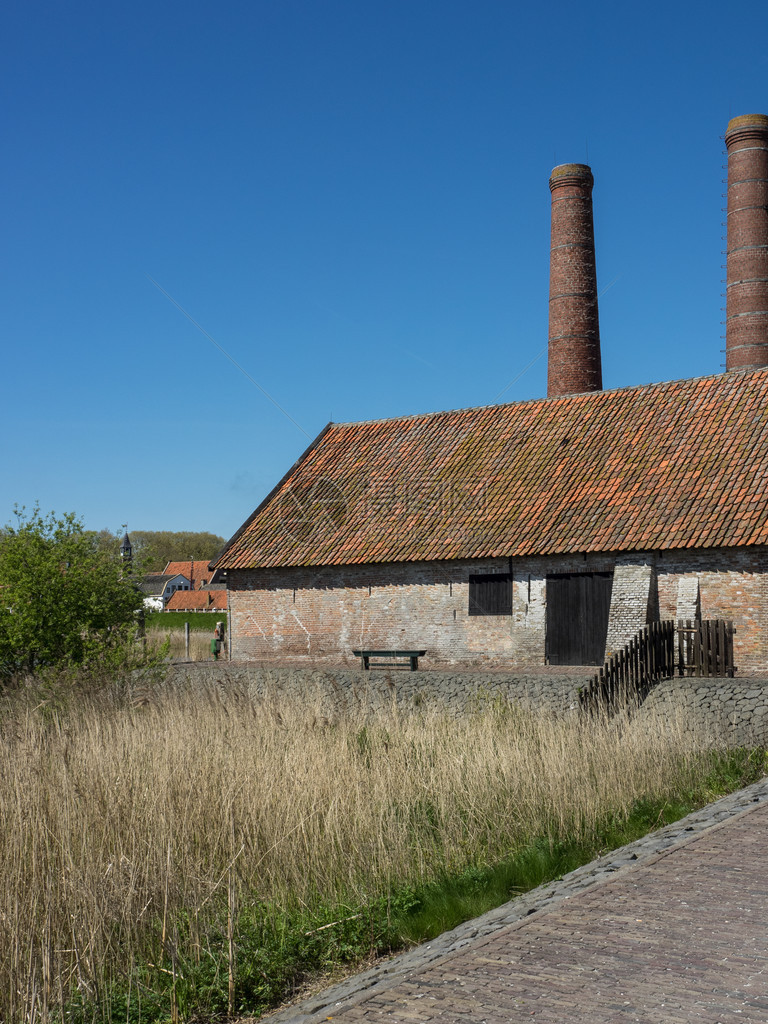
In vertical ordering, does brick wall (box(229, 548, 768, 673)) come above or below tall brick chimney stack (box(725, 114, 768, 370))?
below

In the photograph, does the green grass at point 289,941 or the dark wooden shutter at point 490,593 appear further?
the dark wooden shutter at point 490,593

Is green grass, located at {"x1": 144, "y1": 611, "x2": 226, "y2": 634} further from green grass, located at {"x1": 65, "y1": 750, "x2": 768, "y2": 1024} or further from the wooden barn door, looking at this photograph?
green grass, located at {"x1": 65, "y1": 750, "x2": 768, "y2": 1024}

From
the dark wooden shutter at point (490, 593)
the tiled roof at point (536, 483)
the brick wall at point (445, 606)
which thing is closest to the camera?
the brick wall at point (445, 606)

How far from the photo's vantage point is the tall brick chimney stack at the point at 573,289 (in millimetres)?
27922

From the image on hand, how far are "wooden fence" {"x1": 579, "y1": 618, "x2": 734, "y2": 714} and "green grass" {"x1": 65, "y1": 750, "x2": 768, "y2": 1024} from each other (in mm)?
6790

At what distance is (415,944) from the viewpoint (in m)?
6.02

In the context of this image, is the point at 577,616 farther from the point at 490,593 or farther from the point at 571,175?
the point at 571,175

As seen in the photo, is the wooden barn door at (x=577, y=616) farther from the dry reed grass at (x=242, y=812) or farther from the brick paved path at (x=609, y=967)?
the brick paved path at (x=609, y=967)

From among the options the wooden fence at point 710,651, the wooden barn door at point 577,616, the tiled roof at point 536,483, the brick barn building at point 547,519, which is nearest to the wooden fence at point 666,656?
the wooden fence at point 710,651

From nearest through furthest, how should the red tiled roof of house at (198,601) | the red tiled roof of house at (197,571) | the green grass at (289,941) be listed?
the green grass at (289,941) < the red tiled roof of house at (198,601) < the red tiled roof of house at (197,571)

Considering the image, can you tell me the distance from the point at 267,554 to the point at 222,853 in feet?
56.1

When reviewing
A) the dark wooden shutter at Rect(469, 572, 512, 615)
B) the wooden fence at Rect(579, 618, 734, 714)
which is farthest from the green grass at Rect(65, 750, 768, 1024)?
the dark wooden shutter at Rect(469, 572, 512, 615)

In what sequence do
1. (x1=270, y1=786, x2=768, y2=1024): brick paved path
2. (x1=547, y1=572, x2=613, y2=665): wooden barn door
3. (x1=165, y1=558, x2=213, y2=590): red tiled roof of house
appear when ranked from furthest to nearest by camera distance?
1. (x1=165, y1=558, x2=213, y2=590): red tiled roof of house
2. (x1=547, y1=572, x2=613, y2=665): wooden barn door
3. (x1=270, y1=786, x2=768, y2=1024): brick paved path

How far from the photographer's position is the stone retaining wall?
12.9m
